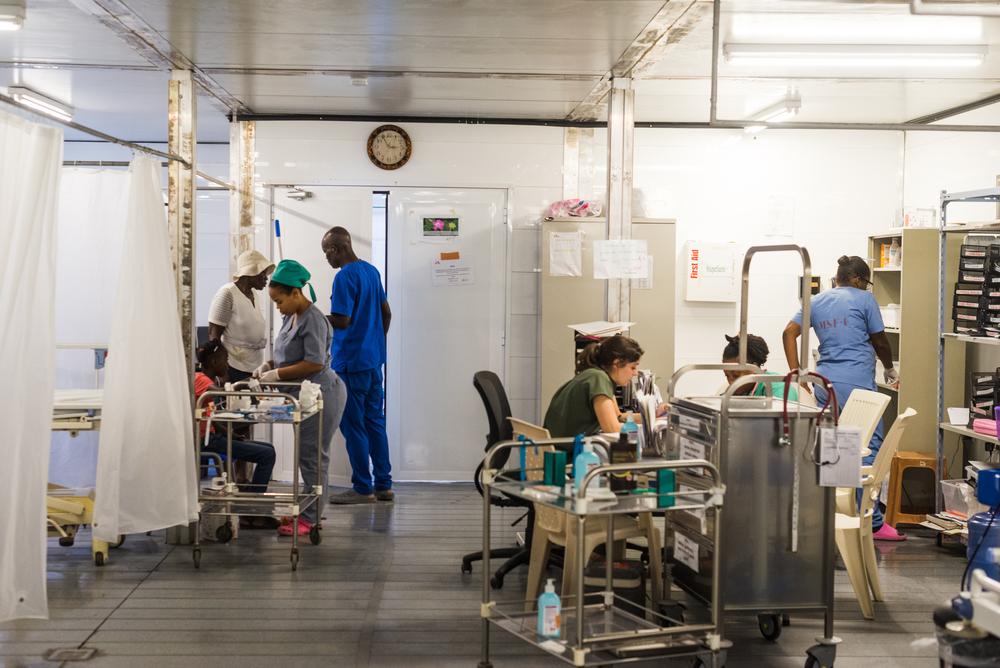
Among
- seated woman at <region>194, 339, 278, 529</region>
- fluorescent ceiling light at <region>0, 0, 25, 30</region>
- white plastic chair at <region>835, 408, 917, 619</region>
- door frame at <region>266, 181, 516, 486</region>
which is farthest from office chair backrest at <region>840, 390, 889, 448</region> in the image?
fluorescent ceiling light at <region>0, 0, 25, 30</region>

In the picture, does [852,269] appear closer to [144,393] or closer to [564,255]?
[564,255]

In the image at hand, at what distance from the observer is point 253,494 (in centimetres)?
530

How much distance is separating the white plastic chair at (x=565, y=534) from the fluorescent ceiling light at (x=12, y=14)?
9.96 feet

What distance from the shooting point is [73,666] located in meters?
3.69

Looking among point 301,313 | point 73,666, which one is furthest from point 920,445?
point 73,666

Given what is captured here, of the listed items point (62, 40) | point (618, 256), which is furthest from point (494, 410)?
point (62, 40)

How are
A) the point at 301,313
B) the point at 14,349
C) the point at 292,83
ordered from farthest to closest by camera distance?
the point at 292,83
the point at 301,313
the point at 14,349

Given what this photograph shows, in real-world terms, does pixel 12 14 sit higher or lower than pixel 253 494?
higher

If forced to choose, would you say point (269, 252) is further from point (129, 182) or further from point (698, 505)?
point (698, 505)

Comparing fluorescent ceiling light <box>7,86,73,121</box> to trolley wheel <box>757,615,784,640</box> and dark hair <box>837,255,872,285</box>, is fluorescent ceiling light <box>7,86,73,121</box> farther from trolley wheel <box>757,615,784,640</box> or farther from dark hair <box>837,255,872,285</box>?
trolley wheel <box>757,615,784,640</box>

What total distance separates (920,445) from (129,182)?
16.3 ft

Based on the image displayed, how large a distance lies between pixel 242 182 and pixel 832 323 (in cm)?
425

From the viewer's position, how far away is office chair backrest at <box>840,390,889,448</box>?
16.0 ft

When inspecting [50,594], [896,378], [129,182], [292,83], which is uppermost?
[292,83]
